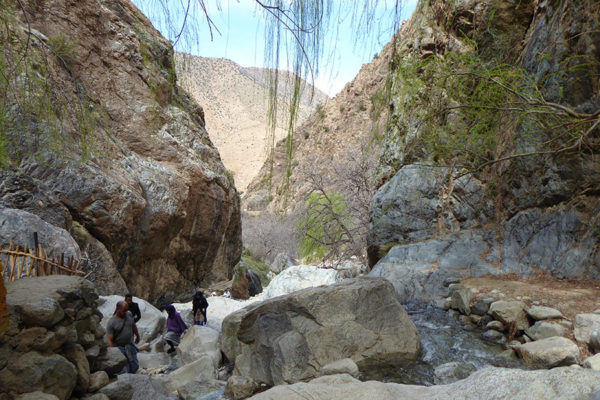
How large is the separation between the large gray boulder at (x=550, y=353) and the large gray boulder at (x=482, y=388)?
3.51 metres

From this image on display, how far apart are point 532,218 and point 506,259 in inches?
44.8

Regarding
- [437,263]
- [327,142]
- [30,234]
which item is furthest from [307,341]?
[327,142]

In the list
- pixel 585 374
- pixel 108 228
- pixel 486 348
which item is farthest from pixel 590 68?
pixel 108 228

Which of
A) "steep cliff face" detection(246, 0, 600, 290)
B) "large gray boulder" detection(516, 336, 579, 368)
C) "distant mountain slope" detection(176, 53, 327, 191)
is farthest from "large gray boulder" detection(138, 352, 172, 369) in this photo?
"large gray boulder" detection(516, 336, 579, 368)

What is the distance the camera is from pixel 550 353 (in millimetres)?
4941

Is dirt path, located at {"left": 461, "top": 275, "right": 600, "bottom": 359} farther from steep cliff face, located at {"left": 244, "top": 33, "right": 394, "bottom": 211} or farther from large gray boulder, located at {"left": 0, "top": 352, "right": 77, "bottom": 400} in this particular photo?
large gray boulder, located at {"left": 0, "top": 352, "right": 77, "bottom": 400}

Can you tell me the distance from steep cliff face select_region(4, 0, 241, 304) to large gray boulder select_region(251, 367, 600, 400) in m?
5.25

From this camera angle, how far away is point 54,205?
312 inches

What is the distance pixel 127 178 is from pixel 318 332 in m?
7.16

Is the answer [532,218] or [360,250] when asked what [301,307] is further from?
[360,250]

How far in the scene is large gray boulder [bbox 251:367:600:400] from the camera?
1870 millimetres

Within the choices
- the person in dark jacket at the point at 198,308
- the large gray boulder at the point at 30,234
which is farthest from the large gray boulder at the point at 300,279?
the large gray boulder at the point at 30,234

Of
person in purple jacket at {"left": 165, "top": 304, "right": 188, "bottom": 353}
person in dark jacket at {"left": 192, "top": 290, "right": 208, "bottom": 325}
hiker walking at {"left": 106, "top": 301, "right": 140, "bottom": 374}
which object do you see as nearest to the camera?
hiker walking at {"left": 106, "top": 301, "right": 140, "bottom": 374}

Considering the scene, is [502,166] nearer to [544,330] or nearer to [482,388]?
[544,330]
